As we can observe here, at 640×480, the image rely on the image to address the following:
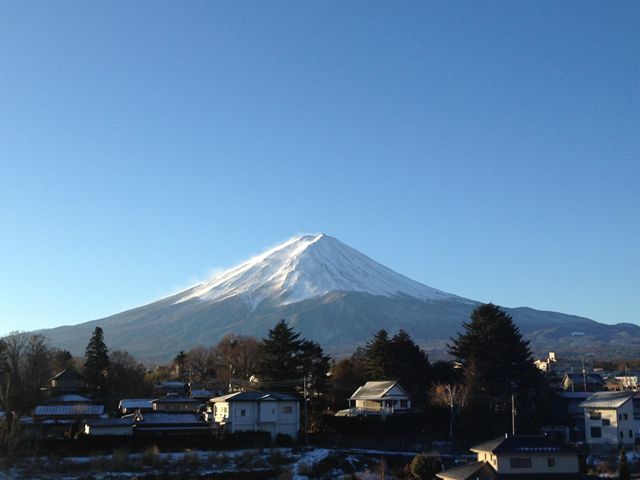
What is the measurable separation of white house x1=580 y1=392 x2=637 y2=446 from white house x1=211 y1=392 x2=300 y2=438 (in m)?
16.6

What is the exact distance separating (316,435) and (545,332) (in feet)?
506

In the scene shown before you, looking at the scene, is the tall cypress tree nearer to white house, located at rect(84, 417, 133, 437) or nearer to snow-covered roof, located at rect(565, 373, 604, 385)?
white house, located at rect(84, 417, 133, 437)

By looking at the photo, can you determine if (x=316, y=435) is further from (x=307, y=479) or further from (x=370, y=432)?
(x=307, y=479)

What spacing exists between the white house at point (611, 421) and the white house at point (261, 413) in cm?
1662

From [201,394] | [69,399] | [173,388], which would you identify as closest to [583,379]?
[201,394]

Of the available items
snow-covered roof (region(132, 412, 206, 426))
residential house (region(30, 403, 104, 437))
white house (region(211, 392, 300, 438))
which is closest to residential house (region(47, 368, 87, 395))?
residential house (region(30, 403, 104, 437))

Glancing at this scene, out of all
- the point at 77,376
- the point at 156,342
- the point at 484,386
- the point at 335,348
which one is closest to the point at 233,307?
the point at 156,342

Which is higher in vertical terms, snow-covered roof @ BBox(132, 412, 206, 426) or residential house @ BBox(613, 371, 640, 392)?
residential house @ BBox(613, 371, 640, 392)

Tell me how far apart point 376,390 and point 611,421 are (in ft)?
45.9

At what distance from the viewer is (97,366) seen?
204 ft

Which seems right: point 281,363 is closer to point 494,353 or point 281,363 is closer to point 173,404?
point 173,404

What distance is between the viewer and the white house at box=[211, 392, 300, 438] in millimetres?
45312

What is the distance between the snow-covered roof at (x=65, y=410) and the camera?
47906 mm

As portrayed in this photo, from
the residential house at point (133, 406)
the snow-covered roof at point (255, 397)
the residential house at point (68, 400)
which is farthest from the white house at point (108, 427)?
the residential house at point (68, 400)
